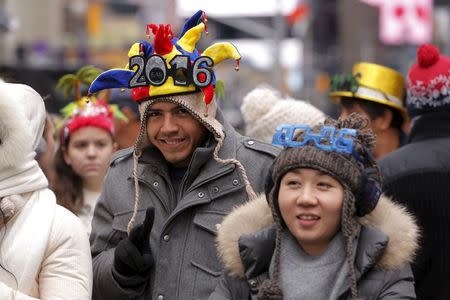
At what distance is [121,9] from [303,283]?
7697cm

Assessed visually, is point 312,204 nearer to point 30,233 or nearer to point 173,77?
point 173,77

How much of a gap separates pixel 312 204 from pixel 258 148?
956mm

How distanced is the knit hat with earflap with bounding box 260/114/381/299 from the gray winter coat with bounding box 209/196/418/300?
0.06 meters

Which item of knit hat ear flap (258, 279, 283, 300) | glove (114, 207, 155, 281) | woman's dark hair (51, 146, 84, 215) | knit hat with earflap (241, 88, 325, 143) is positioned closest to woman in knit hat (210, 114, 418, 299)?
knit hat ear flap (258, 279, 283, 300)

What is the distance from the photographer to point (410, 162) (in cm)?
564

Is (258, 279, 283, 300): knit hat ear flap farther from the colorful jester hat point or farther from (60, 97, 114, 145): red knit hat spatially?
(60, 97, 114, 145): red knit hat

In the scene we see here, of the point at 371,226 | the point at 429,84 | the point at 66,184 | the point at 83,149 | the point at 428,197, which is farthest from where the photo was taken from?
the point at 83,149

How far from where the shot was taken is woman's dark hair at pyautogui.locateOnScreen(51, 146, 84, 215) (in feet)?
23.2

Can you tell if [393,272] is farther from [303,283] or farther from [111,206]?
[111,206]

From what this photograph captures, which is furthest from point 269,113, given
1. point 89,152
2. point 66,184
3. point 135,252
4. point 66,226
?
point 66,226

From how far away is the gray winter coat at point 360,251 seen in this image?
4.19 m

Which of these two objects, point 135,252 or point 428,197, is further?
point 428,197

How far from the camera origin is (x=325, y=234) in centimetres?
427

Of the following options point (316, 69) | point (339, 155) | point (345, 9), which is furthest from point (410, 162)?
point (316, 69)
